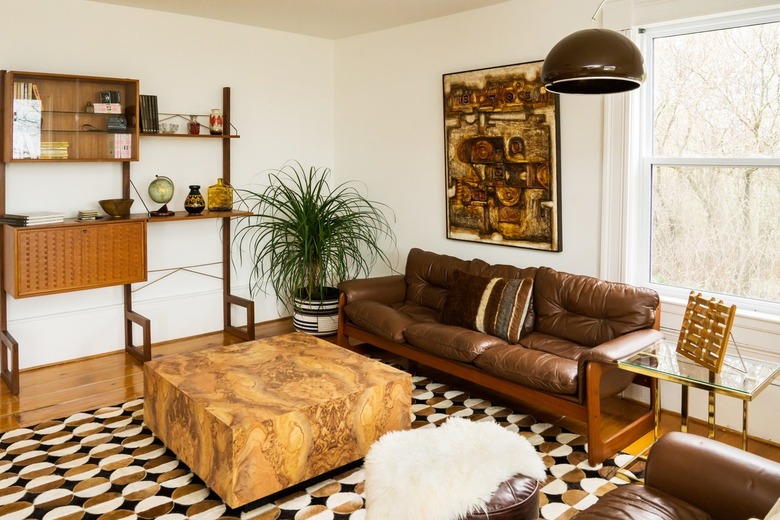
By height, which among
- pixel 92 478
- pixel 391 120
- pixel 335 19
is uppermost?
pixel 335 19

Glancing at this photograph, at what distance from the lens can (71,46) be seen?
180 inches

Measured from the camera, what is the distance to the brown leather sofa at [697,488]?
1977 mm

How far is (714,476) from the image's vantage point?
2066mm

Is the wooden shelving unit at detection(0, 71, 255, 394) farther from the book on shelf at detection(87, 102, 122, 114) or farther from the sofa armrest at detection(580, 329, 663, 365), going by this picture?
the sofa armrest at detection(580, 329, 663, 365)

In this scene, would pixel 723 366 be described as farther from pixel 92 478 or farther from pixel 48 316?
pixel 48 316

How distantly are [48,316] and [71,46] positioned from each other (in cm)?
191

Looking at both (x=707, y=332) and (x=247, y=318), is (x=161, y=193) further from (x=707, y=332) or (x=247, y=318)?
(x=707, y=332)

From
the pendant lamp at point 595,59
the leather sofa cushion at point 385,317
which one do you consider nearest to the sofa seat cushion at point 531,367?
the leather sofa cushion at point 385,317

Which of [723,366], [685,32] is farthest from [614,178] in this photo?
[723,366]

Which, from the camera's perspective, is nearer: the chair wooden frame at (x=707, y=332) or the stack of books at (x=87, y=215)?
the chair wooden frame at (x=707, y=332)

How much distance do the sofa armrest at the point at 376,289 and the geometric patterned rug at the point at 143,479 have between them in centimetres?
128

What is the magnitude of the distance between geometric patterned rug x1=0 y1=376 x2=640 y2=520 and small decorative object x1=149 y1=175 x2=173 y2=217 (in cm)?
159

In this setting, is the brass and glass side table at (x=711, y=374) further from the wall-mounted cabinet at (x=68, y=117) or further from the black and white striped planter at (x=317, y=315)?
the wall-mounted cabinet at (x=68, y=117)

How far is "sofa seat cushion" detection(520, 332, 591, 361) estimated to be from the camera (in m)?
3.75
